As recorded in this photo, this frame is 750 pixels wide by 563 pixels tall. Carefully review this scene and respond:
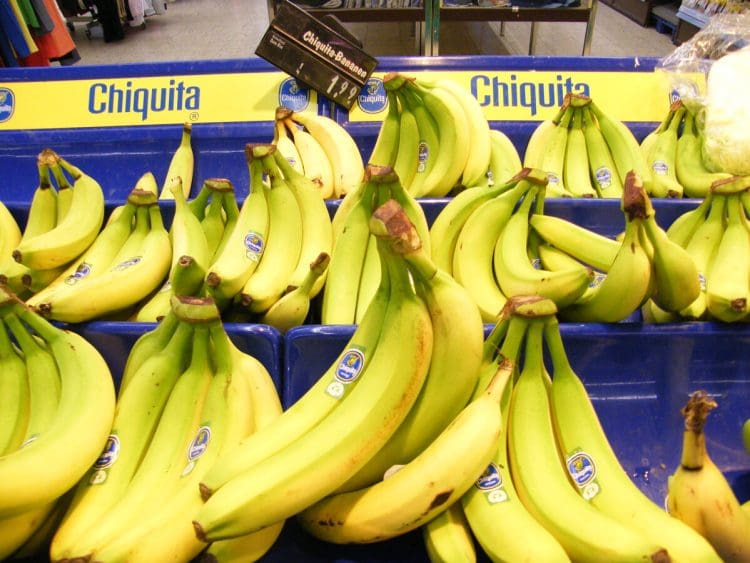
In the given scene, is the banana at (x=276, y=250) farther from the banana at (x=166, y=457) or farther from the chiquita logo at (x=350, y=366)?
the chiquita logo at (x=350, y=366)

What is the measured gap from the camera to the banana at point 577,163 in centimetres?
162

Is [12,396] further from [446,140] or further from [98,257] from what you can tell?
[446,140]

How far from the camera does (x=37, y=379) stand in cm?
91

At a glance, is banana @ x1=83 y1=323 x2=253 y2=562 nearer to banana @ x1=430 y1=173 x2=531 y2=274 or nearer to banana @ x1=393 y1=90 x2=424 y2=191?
banana @ x1=430 y1=173 x2=531 y2=274

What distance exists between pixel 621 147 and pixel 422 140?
1.99 feet

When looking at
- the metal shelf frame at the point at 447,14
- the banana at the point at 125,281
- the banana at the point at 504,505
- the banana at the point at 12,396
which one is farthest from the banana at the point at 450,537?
the metal shelf frame at the point at 447,14

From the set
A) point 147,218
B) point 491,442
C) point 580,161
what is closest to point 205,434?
point 491,442

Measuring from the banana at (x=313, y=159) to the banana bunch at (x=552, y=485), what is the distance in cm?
92

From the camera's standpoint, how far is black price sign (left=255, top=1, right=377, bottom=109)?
1814 millimetres

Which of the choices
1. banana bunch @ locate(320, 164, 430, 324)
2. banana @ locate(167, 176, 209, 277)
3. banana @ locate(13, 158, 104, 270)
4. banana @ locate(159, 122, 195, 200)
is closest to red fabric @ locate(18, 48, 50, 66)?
banana @ locate(159, 122, 195, 200)

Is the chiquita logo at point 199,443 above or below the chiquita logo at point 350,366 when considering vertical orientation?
below

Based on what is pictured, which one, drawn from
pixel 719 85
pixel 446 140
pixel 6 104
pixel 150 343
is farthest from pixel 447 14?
pixel 150 343

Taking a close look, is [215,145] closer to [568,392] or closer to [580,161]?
[580,161]

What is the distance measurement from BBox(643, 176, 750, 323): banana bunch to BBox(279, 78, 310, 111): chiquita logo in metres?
1.33
